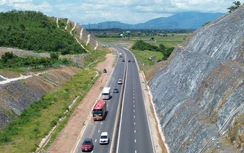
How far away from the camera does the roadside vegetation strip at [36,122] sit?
42.9 meters

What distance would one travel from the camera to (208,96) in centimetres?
4109

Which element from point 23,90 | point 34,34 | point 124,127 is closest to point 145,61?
point 34,34

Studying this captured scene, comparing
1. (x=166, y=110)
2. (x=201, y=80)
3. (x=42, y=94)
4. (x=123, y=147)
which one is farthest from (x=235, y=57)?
(x=42, y=94)

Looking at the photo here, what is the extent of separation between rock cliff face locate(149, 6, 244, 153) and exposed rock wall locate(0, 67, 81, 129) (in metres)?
23.5

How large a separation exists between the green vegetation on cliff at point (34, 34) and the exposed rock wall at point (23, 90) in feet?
163

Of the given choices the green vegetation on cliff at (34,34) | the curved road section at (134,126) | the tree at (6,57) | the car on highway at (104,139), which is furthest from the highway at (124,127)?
the green vegetation on cliff at (34,34)

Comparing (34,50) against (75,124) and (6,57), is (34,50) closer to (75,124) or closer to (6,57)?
(6,57)

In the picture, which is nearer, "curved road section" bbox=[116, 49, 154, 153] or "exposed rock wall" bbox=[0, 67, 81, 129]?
"curved road section" bbox=[116, 49, 154, 153]

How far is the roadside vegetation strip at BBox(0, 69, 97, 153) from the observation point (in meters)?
42.9

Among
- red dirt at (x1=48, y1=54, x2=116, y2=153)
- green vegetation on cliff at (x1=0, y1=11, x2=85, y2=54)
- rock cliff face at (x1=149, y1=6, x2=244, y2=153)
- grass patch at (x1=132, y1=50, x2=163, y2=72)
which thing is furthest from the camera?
green vegetation on cliff at (x1=0, y1=11, x2=85, y2=54)

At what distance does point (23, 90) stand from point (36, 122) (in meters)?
13.5

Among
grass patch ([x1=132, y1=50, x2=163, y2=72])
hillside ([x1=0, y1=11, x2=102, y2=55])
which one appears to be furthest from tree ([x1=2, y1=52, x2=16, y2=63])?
grass patch ([x1=132, y1=50, x2=163, y2=72])

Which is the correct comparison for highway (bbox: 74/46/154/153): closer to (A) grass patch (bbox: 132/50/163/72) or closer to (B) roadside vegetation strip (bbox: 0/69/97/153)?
(B) roadside vegetation strip (bbox: 0/69/97/153)

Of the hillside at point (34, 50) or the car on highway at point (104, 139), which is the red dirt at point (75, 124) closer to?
the car on highway at point (104, 139)
